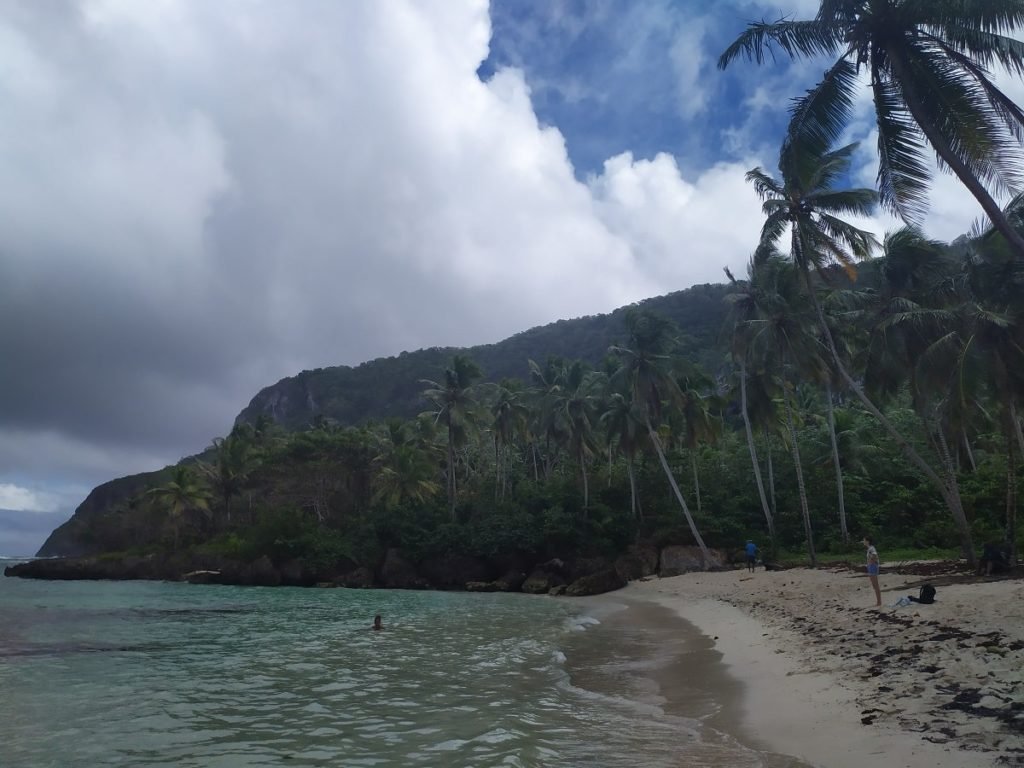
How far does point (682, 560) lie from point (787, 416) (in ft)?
34.3

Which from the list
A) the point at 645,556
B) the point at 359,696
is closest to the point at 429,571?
the point at 645,556

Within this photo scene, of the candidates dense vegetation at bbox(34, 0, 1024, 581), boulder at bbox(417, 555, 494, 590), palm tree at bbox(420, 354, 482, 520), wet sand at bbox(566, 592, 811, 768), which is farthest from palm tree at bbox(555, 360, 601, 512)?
wet sand at bbox(566, 592, 811, 768)

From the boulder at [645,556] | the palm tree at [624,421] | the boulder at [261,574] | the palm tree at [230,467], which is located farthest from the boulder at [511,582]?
the palm tree at [230,467]

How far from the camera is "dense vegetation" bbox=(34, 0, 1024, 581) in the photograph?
40.7 ft

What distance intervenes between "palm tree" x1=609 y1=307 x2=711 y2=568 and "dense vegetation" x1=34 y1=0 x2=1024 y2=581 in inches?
5.9

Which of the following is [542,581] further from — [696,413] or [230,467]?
[230,467]

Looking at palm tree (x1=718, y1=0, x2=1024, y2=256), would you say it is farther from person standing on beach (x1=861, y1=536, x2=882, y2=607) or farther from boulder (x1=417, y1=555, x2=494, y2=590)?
boulder (x1=417, y1=555, x2=494, y2=590)

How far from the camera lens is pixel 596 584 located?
34062mm

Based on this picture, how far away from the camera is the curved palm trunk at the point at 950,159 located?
10398mm

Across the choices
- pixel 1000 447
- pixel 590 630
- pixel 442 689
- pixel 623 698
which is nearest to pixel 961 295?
pixel 590 630

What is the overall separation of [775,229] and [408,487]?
34483 mm

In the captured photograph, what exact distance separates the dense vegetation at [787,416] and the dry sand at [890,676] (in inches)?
232

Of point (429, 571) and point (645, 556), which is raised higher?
point (645, 556)

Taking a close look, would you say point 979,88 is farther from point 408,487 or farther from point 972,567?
point 408,487
